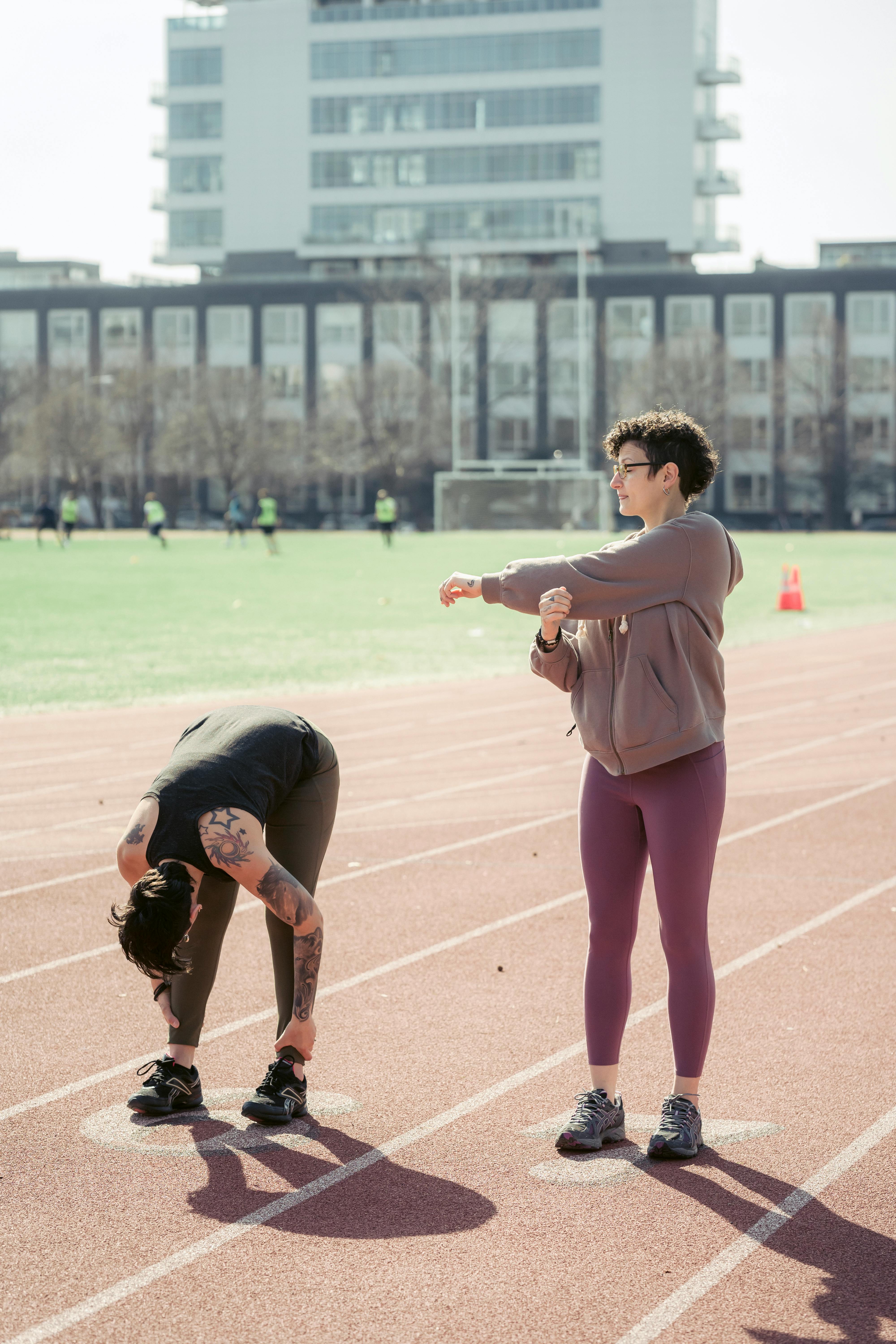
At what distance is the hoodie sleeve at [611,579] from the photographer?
4.24 m

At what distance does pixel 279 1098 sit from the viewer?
4.76 meters

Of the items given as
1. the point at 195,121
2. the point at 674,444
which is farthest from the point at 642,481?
the point at 195,121

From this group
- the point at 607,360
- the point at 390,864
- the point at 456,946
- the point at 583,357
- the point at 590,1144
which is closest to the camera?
the point at 590,1144

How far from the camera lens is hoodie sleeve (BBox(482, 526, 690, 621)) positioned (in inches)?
167

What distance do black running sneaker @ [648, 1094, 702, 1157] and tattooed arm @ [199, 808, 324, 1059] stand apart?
102 cm

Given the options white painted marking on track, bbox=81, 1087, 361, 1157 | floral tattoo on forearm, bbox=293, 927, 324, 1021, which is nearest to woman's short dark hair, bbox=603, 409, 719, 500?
floral tattoo on forearm, bbox=293, 927, 324, 1021

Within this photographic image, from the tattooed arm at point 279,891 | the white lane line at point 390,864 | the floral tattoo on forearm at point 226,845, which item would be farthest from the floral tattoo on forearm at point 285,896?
the white lane line at point 390,864

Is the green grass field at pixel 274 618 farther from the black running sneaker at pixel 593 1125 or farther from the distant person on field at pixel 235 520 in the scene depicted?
the black running sneaker at pixel 593 1125

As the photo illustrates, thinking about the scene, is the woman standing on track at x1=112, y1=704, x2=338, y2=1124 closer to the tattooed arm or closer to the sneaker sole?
the tattooed arm

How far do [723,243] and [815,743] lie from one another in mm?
84209

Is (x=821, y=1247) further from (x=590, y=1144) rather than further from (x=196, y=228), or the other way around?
(x=196, y=228)

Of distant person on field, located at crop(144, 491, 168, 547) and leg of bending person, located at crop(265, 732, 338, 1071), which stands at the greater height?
distant person on field, located at crop(144, 491, 168, 547)

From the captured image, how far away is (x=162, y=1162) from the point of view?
447cm

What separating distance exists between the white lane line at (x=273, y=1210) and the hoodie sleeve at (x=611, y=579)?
157cm
